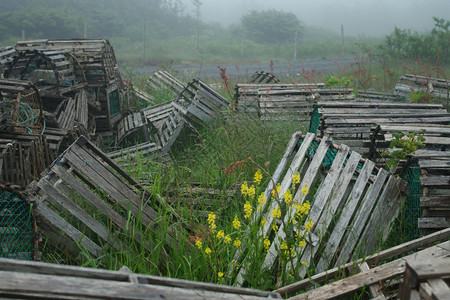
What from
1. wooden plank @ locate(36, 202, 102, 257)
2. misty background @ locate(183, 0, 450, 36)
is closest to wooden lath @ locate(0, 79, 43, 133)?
wooden plank @ locate(36, 202, 102, 257)

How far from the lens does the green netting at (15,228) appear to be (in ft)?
9.81

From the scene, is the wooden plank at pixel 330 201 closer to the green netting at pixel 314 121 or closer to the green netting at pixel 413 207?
the green netting at pixel 413 207

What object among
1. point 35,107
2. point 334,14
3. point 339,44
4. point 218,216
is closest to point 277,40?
point 339,44

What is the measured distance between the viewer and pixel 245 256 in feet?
9.48

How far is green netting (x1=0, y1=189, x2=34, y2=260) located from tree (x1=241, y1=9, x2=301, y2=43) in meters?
34.6

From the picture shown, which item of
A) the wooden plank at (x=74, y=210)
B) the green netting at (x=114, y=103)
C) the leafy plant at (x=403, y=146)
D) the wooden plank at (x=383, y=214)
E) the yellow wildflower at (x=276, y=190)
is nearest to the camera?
the yellow wildflower at (x=276, y=190)

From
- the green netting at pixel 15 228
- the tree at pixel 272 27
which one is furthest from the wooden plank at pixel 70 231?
the tree at pixel 272 27

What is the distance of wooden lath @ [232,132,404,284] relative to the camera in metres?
3.01

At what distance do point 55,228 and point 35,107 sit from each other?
373 centimetres

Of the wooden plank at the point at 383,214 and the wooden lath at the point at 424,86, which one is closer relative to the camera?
the wooden plank at the point at 383,214

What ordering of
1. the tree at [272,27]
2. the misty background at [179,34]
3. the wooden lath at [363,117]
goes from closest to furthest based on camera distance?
the wooden lath at [363,117] → the misty background at [179,34] → the tree at [272,27]

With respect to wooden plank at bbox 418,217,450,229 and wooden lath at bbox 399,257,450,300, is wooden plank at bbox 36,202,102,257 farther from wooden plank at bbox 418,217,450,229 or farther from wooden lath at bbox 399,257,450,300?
wooden plank at bbox 418,217,450,229

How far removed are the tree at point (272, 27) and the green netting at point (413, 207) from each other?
3377 centimetres

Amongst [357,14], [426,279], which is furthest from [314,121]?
[357,14]
